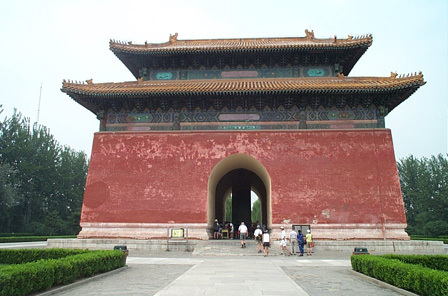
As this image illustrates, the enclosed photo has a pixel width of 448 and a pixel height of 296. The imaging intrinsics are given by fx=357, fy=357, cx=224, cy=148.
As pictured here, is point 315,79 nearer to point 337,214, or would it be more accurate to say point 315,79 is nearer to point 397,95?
point 397,95

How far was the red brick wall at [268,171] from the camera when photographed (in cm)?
1484

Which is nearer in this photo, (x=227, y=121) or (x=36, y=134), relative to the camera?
(x=227, y=121)

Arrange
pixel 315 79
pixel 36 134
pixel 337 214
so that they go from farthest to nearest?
1. pixel 36 134
2. pixel 315 79
3. pixel 337 214

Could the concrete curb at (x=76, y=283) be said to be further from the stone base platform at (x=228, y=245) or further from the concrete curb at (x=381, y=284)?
the concrete curb at (x=381, y=284)

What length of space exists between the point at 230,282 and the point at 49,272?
3321 mm

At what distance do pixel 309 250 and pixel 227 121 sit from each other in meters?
6.49

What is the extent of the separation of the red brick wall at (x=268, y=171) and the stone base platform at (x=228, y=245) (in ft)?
3.22

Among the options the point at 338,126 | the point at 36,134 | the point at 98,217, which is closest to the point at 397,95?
the point at 338,126

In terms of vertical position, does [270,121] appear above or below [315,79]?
A: below

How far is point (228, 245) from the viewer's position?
1434 centimetres

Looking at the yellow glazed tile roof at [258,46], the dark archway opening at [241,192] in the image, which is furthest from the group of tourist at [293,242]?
the dark archway opening at [241,192]

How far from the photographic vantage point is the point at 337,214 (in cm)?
1473

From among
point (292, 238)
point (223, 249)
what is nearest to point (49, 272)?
point (223, 249)

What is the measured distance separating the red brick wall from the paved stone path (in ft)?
17.2
